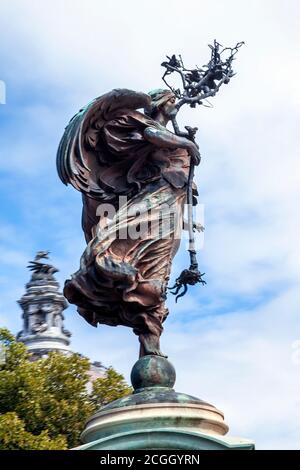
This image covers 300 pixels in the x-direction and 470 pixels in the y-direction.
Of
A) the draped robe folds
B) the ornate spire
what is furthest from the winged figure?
the ornate spire

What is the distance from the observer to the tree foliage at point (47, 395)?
23.2 m

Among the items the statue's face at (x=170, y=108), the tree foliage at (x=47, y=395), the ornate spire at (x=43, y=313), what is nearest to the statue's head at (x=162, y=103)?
the statue's face at (x=170, y=108)

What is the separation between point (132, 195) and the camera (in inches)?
388

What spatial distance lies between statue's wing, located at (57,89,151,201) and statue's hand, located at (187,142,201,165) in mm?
629

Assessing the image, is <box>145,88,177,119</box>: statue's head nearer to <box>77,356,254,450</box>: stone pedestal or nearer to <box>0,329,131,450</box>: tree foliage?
<box>77,356,254,450</box>: stone pedestal

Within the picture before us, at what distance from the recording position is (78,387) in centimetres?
2542

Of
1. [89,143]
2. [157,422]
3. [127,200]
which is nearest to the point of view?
[157,422]

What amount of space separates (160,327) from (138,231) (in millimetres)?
890

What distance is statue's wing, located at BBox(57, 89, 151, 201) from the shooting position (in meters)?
9.74

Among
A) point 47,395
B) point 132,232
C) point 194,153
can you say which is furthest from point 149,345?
point 47,395

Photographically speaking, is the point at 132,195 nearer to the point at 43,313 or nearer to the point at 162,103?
the point at 162,103

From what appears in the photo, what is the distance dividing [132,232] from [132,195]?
512 millimetres

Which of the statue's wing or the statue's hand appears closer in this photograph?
the statue's wing

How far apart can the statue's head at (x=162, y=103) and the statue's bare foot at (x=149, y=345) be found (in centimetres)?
224
